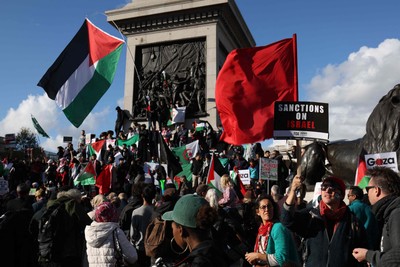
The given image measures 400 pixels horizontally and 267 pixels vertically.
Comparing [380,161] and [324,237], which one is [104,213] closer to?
[324,237]

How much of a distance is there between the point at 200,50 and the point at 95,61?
1169cm

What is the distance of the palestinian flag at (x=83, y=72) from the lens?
13234 mm

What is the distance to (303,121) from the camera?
8914mm

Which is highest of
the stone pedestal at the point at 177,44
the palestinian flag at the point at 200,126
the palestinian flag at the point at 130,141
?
the stone pedestal at the point at 177,44

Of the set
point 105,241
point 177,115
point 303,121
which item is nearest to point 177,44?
point 177,115

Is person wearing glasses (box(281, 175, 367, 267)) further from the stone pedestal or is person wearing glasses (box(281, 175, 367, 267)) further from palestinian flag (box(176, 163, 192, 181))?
the stone pedestal

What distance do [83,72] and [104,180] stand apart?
13.3 feet

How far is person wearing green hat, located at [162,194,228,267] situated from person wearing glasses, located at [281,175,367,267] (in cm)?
130

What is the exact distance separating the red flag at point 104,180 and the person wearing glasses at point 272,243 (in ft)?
38.7

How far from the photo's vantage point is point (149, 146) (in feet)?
61.3

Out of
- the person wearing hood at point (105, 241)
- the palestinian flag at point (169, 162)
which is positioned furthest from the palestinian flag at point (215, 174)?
the person wearing hood at point (105, 241)

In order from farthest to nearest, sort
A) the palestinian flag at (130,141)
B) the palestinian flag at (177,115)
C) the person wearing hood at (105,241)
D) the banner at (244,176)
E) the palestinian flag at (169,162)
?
the palestinian flag at (177,115)
the palestinian flag at (130,141)
the palestinian flag at (169,162)
the banner at (244,176)
the person wearing hood at (105,241)

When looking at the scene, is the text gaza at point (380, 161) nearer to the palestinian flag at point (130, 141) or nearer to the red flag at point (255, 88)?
the red flag at point (255, 88)

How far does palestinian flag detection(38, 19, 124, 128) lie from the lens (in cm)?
1323
